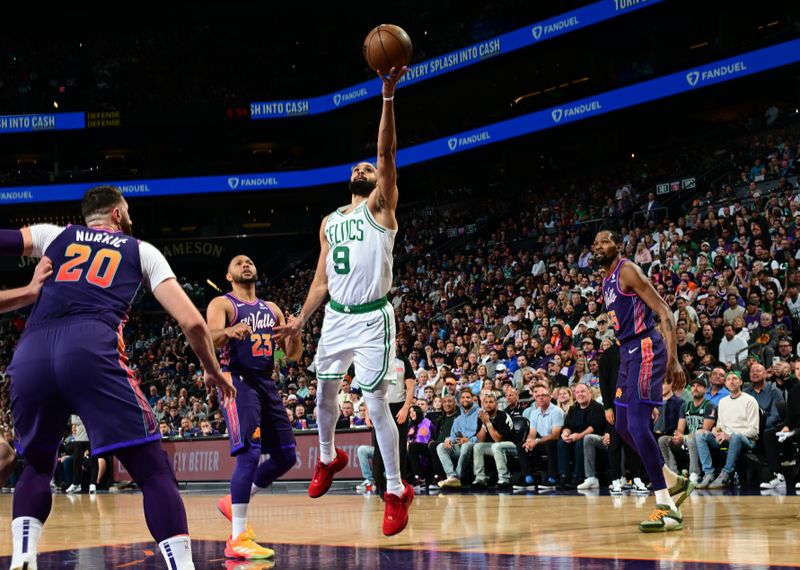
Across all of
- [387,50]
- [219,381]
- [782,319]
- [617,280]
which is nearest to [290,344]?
[387,50]

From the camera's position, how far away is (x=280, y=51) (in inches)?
1515

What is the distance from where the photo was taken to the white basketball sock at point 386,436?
651cm

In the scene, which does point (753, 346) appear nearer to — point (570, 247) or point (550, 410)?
point (550, 410)

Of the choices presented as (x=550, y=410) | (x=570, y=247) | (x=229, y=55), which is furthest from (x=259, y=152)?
(x=550, y=410)

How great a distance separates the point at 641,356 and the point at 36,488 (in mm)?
4537

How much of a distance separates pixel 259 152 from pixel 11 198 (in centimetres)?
972

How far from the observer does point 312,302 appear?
694cm

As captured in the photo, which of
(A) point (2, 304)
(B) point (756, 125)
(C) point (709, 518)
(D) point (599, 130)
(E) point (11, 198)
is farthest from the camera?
(E) point (11, 198)

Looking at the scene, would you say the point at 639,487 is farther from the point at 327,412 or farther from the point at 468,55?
the point at 468,55

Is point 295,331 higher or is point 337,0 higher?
point 337,0

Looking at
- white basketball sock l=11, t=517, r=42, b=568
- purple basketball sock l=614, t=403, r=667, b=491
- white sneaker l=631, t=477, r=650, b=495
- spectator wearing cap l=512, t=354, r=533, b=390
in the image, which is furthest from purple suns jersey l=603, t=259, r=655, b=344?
spectator wearing cap l=512, t=354, r=533, b=390

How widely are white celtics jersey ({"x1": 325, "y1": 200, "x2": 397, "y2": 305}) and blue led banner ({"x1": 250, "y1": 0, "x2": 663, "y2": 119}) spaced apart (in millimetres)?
16559

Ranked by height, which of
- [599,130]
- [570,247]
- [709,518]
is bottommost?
[709,518]

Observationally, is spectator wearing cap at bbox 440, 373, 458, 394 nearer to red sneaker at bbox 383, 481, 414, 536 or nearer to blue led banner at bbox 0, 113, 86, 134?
red sneaker at bbox 383, 481, 414, 536
